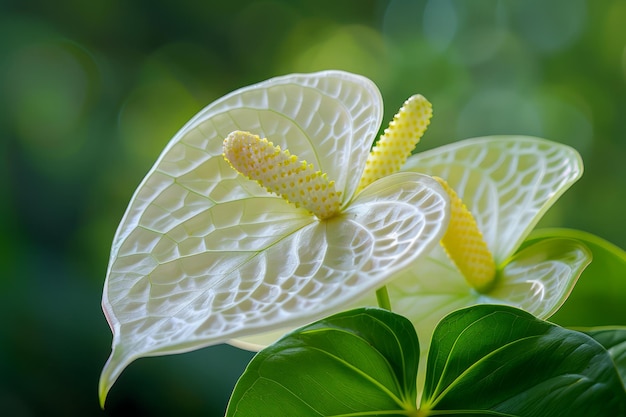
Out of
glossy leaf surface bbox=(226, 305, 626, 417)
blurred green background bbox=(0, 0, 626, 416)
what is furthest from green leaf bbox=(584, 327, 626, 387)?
blurred green background bbox=(0, 0, 626, 416)

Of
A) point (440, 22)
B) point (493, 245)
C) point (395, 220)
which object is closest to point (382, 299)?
point (395, 220)

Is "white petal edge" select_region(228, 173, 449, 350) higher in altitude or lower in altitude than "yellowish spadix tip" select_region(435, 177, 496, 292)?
higher

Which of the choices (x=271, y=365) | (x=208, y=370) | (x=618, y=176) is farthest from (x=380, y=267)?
(x=618, y=176)

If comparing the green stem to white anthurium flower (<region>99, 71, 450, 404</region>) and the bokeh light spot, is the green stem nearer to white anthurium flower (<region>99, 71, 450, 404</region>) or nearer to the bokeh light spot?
white anthurium flower (<region>99, 71, 450, 404</region>)

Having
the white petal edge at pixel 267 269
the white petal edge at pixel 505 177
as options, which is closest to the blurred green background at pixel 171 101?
the white petal edge at pixel 505 177

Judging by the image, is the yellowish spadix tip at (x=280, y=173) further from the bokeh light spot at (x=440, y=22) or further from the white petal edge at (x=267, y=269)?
the bokeh light spot at (x=440, y=22)

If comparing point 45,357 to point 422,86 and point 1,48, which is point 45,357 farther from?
point 422,86
